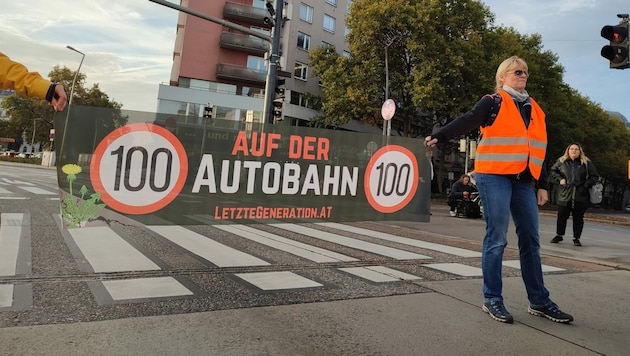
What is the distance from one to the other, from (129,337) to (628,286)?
524 cm

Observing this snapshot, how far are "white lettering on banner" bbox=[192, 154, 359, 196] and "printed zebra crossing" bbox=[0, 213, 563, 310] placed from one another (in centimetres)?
90

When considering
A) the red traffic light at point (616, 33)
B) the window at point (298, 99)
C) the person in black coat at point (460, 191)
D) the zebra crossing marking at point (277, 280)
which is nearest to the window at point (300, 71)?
the window at point (298, 99)

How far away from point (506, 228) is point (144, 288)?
3.09m

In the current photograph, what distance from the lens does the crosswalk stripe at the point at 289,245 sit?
18.5ft

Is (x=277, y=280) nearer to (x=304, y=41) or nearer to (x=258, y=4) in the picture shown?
(x=304, y=41)

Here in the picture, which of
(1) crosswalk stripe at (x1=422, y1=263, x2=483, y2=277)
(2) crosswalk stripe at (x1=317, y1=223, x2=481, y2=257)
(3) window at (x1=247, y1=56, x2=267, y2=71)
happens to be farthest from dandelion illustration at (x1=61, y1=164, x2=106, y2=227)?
(3) window at (x1=247, y1=56, x2=267, y2=71)

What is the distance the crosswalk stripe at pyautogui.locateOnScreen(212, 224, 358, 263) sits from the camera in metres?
5.64

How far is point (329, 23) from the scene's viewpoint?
4262 cm

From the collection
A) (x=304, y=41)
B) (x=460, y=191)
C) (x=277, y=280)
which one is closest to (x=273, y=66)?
(x=460, y=191)

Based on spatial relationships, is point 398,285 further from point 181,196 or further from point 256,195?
point 181,196

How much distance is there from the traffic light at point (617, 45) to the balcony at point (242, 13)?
34.6 m

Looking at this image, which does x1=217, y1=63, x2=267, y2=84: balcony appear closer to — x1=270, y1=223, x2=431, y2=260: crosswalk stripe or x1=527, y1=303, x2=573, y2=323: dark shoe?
x1=270, y1=223, x2=431, y2=260: crosswalk stripe

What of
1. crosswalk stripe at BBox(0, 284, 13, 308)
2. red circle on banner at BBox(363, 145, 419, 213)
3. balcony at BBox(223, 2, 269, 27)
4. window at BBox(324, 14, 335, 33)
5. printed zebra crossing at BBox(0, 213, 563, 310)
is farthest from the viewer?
window at BBox(324, 14, 335, 33)

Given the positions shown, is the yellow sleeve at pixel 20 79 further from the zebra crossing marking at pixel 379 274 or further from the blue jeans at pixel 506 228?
the zebra crossing marking at pixel 379 274
